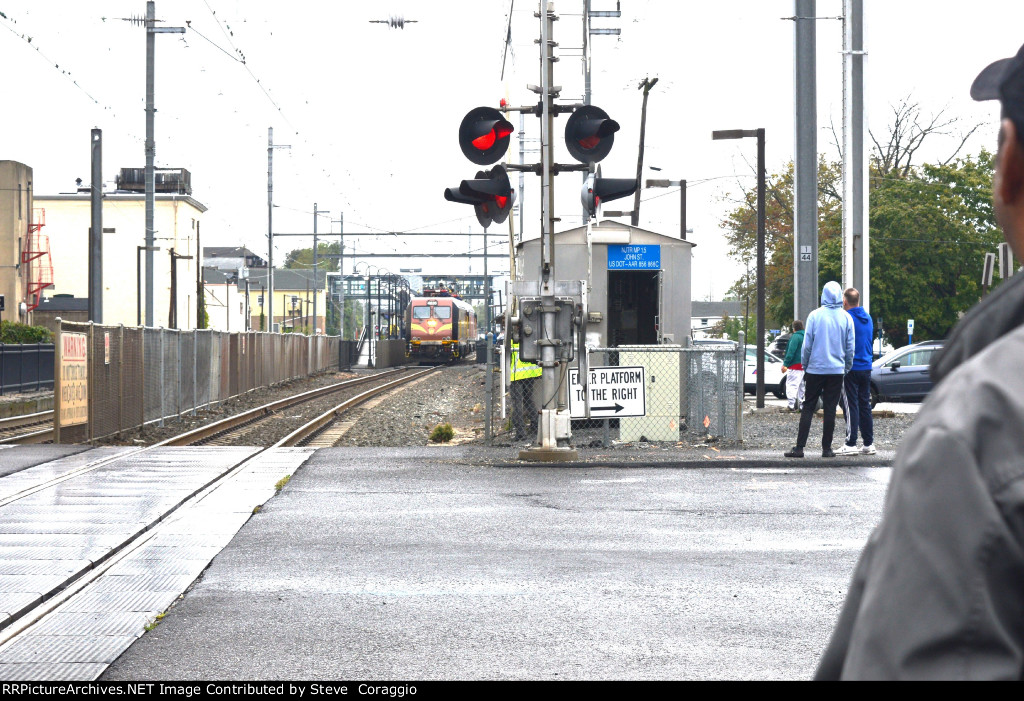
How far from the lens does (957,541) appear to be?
115cm

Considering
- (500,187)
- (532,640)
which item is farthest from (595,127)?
(532,640)

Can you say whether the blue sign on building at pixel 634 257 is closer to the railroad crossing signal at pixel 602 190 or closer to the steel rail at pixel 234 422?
the railroad crossing signal at pixel 602 190

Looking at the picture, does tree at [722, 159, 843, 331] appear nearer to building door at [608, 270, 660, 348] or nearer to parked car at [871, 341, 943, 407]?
parked car at [871, 341, 943, 407]

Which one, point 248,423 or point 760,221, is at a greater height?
point 760,221

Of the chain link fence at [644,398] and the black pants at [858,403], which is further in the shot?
the chain link fence at [644,398]

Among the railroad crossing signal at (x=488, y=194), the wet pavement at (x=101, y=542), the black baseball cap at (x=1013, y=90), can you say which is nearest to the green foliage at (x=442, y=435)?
the wet pavement at (x=101, y=542)

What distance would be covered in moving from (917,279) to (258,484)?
1739 inches

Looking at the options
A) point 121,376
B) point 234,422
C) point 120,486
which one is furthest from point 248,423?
point 120,486

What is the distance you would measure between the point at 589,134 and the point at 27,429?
1289 centimetres

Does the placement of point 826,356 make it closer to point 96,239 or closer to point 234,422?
point 234,422

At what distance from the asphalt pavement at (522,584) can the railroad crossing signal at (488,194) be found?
307 cm

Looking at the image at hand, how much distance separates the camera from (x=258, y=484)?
11.9 meters

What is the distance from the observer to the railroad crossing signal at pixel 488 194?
1322 cm
